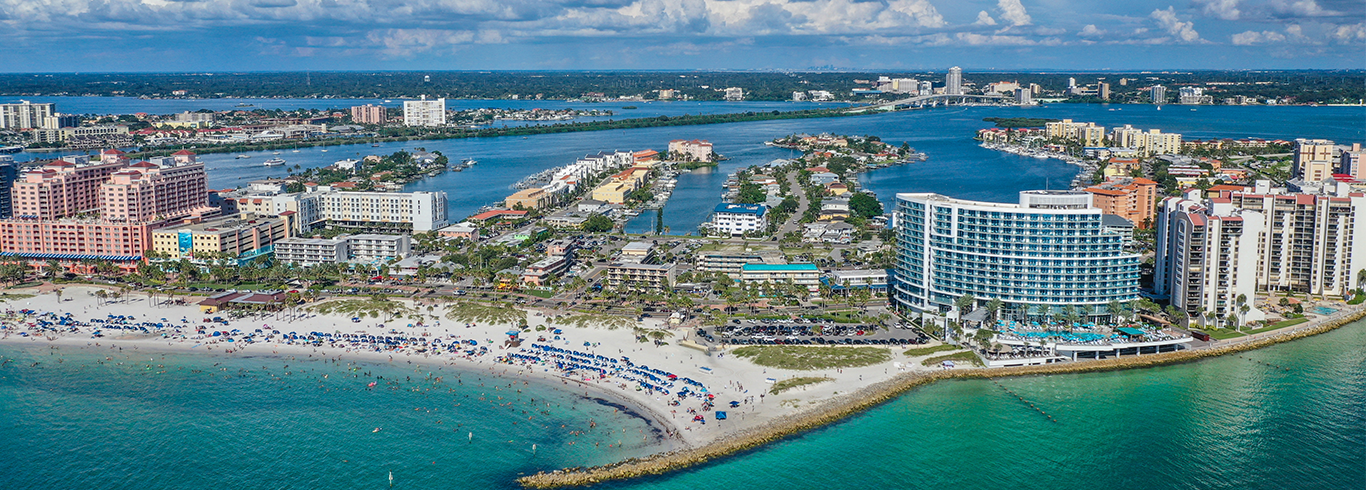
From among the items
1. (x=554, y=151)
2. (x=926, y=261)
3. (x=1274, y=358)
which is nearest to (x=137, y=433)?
(x=926, y=261)

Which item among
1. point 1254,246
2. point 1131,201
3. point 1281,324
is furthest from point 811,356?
point 1131,201

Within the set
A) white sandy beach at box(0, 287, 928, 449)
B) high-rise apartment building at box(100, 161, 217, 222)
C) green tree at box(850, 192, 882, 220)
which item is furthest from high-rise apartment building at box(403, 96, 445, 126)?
white sandy beach at box(0, 287, 928, 449)

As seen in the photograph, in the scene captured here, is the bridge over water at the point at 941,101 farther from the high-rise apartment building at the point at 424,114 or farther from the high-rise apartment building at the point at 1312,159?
the high-rise apartment building at the point at 1312,159

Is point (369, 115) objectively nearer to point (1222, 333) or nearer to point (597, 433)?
point (597, 433)

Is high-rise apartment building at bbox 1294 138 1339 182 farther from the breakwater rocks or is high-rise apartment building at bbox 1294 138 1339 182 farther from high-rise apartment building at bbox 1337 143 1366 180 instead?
the breakwater rocks

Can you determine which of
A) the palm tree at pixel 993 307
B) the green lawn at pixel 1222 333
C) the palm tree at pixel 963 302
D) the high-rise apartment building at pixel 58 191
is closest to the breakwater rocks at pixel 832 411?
the green lawn at pixel 1222 333
